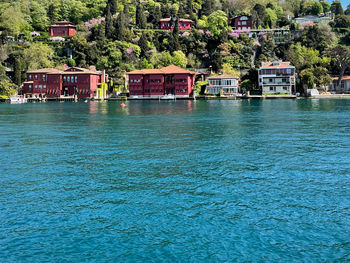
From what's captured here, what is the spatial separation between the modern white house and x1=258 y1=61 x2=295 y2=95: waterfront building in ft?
19.5

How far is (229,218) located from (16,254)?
4.87 m

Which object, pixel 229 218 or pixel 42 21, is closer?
pixel 229 218

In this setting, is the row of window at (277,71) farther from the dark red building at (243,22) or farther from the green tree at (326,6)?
the green tree at (326,6)

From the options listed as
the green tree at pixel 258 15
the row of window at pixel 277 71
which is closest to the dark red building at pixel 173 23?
the green tree at pixel 258 15

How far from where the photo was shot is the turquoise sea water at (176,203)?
7504mm

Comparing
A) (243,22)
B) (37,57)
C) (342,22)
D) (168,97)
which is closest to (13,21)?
(37,57)

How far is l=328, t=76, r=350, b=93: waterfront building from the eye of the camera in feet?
271

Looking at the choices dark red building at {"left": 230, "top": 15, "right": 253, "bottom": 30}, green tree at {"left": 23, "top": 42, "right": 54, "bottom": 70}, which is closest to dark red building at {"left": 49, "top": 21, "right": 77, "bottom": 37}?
green tree at {"left": 23, "top": 42, "right": 54, "bottom": 70}

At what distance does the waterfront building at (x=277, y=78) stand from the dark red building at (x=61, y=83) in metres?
38.1

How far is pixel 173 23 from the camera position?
10850cm

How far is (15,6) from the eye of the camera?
380 feet

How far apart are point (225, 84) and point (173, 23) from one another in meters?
35.9

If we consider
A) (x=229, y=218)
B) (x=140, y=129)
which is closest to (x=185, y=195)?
(x=229, y=218)

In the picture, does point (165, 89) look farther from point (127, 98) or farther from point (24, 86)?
point (24, 86)
